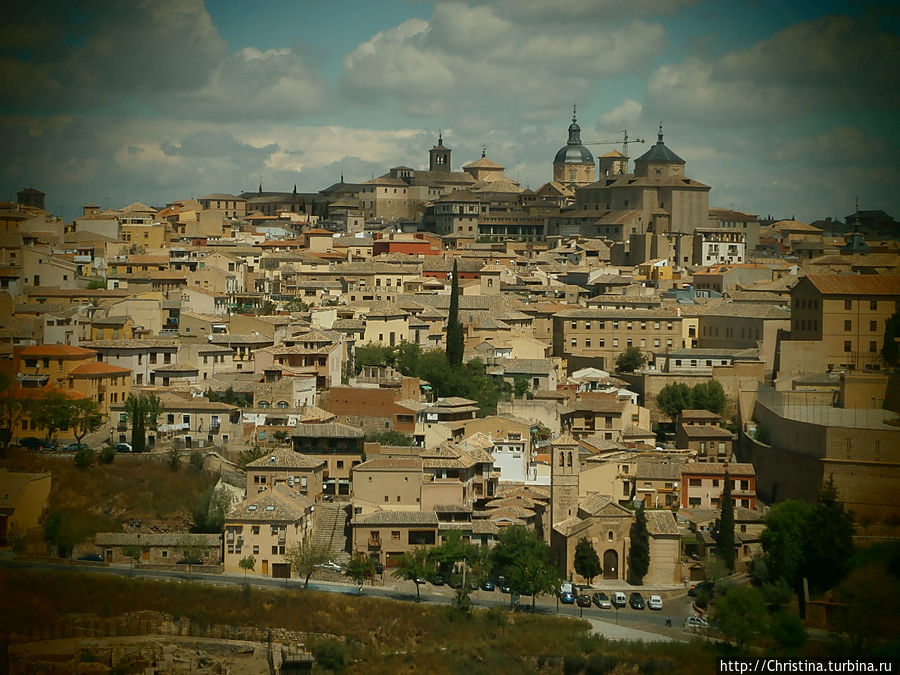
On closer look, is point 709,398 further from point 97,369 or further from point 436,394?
point 97,369

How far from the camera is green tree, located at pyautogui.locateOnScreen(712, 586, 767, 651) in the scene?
16.3 m

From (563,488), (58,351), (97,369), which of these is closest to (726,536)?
(563,488)

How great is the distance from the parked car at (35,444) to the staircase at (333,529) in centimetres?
368

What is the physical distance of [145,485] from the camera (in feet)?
64.4

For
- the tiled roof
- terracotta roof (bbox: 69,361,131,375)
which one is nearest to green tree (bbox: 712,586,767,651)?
the tiled roof

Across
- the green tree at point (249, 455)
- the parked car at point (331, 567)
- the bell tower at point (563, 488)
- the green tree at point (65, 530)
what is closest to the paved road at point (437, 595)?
the parked car at point (331, 567)

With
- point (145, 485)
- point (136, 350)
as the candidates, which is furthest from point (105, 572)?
point (136, 350)

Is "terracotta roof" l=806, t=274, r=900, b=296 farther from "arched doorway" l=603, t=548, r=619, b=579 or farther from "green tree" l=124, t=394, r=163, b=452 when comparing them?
"green tree" l=124, t=394, r=163, b=452

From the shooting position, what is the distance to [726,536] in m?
18.9

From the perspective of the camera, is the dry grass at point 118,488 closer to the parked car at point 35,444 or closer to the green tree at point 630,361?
the parked car at point 35,444

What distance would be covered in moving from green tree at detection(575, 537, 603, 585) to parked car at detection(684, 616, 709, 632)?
1.55 meters

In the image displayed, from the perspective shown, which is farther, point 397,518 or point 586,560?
point 397,518

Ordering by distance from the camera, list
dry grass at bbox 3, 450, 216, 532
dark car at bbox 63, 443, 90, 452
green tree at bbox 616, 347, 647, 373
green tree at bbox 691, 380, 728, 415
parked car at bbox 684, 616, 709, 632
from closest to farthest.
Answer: parked car at bbox 684, 616, 709, 632 < dry grass at bbox 3, 450, 216, 532 < dark car at bbox 63, 443, 90, 452 < green tree at bbox 691, 380, 728, 415 < green tree at bbox 616, 347, 647, 373

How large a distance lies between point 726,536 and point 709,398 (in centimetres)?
654
